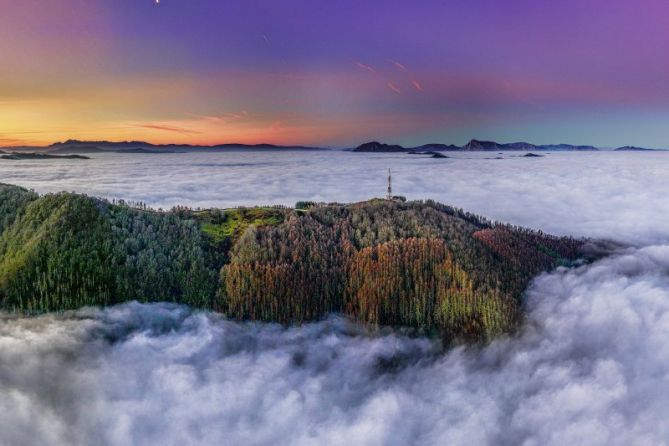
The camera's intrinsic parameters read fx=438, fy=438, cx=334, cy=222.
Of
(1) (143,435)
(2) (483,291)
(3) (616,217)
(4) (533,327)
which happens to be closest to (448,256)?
(2) (483,291)

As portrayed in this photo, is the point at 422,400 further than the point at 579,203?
No

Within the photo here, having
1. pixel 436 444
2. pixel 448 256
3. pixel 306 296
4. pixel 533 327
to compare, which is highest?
pixel 448 256

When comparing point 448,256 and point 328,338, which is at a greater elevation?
point 448,256

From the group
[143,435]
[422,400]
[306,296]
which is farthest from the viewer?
[306,296]

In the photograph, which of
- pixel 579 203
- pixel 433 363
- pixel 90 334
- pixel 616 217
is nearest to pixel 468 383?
pixel 433 363

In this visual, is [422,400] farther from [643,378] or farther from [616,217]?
[616,217]

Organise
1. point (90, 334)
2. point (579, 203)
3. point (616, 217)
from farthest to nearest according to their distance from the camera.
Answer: point (579, 203)
point (616, 217)
point (90, 334)

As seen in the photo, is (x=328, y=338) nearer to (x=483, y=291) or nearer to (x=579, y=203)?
(x=483, y=291)
